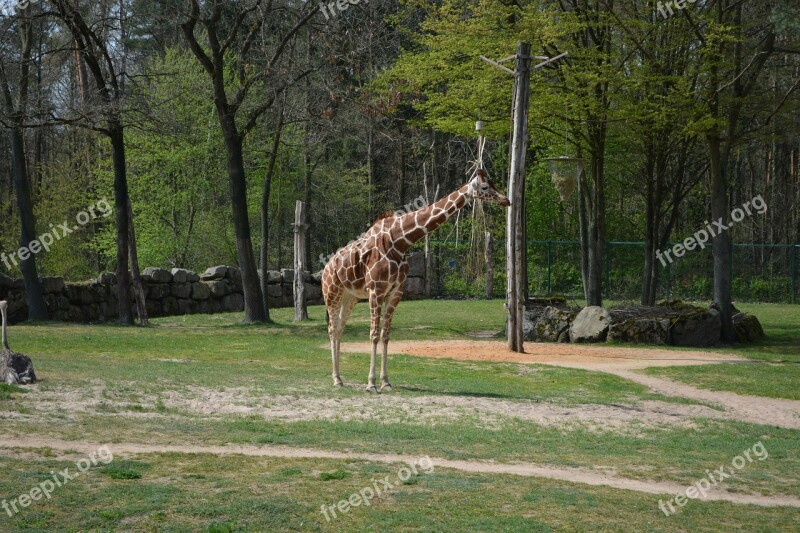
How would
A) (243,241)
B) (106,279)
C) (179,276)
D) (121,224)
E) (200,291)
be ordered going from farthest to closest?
(200,291) < (179,276) < (106,279) < (243,241) < (121,224)

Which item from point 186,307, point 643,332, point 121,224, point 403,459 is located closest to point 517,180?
point 643,332

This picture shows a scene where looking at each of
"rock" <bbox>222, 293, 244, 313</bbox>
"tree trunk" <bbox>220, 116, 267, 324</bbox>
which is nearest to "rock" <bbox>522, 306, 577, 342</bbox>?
"tree trunk" <bbox>220, 116, 267, 324</bbox>

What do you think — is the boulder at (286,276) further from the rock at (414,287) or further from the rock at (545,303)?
the rock at (545,303)

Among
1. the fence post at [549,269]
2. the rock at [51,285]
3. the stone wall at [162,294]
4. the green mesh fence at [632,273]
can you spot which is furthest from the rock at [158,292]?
the fence post at [549,269]

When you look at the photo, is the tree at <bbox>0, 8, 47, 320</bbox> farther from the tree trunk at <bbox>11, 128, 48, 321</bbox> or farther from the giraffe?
the giraffe

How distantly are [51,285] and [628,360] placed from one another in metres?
18.1

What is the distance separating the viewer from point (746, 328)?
25797mm

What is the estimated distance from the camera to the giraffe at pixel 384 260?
1468 cm

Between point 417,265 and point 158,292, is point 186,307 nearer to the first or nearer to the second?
point 158,292

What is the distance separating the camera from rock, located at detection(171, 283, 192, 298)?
115ft

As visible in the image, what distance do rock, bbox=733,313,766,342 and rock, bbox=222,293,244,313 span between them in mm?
19304

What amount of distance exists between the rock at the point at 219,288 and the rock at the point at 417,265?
10.1m

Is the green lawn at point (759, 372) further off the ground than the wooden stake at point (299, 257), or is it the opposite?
the wooden stake at point (299, 257)

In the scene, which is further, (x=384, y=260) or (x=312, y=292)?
(x=312, y=292)
